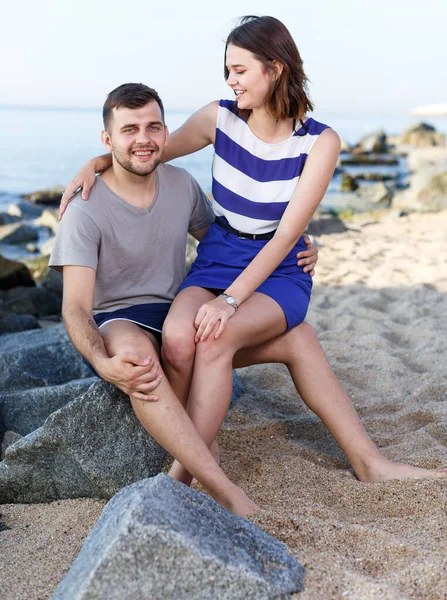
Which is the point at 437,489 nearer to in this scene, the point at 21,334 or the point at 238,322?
the point at 238,322

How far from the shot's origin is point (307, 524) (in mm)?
2424

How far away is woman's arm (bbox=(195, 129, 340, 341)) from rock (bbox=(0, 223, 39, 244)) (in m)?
9.60

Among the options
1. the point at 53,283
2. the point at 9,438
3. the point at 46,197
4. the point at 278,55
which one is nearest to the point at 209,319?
the point at 278,55

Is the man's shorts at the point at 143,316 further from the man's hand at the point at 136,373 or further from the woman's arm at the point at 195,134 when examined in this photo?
the woman's arm at the point at 195,134

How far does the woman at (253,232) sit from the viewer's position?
2803 millimetres

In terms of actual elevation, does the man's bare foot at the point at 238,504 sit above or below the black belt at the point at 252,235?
below

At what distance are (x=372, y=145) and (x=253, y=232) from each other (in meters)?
29.8

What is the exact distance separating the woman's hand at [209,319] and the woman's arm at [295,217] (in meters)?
0.06

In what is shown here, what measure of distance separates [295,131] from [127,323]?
1168 mm

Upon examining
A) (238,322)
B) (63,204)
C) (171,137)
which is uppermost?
(171,137)

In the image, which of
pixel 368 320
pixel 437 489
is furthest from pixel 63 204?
pixel 368 320

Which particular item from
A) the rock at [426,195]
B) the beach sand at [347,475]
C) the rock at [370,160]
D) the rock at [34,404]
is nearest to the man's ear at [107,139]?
the rock at [34,404]

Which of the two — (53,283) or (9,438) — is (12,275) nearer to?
(53,283)

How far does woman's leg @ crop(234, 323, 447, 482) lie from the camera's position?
9.94ft
